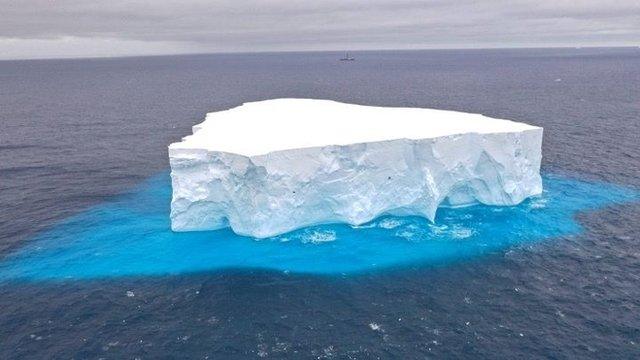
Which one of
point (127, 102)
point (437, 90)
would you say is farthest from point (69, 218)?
point (437, 90)

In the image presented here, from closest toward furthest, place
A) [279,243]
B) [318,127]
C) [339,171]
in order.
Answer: [279,243]
[339,171]
[318,127]

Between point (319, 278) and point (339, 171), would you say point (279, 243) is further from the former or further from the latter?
point (339, 171)

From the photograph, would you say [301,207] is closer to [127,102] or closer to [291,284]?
[291,284]

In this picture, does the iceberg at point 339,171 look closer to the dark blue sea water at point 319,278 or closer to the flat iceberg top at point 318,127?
the flat iceberg top at point 318,127

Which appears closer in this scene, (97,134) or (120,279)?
(120,279)

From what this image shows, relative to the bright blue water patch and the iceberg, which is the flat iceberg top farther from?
the bright blue water patch

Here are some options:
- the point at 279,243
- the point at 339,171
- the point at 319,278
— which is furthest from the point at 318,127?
the point at 319,278

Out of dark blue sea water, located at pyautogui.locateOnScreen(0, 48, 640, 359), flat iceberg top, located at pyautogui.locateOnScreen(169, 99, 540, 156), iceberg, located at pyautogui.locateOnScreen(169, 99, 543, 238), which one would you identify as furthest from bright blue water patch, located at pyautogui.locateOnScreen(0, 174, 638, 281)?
flat iceberg top, located at pyautogui.locateOnScreen(169, 99, 540, 156)
